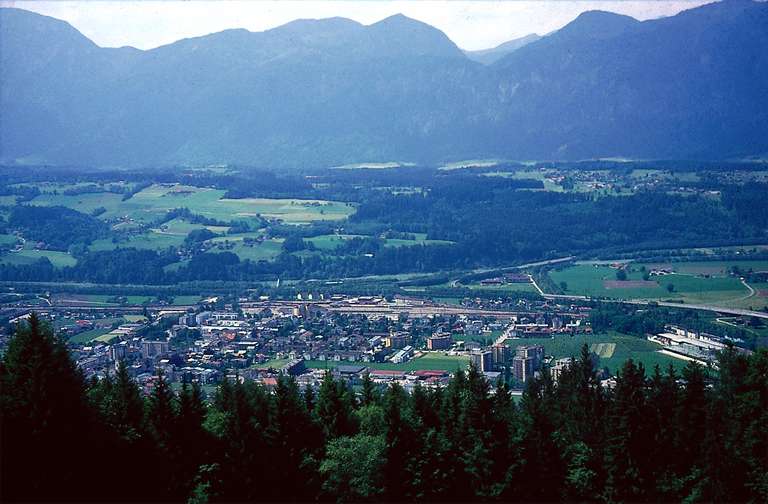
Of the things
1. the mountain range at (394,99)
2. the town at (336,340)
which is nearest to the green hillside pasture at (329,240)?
the town at (336,340)

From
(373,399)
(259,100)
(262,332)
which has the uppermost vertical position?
(259,100)

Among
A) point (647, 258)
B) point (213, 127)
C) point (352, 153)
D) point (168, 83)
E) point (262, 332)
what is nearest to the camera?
point (262, 332)

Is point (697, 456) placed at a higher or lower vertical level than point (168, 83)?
lower

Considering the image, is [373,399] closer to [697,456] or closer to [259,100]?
[697,456]

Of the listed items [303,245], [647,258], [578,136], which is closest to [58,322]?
[303,245]

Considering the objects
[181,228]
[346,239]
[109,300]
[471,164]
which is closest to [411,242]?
[346,239]

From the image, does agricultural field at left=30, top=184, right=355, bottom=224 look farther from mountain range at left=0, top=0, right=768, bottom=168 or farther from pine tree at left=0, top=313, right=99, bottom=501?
pine tree at left=0, top=313, right=99, bottom=501
